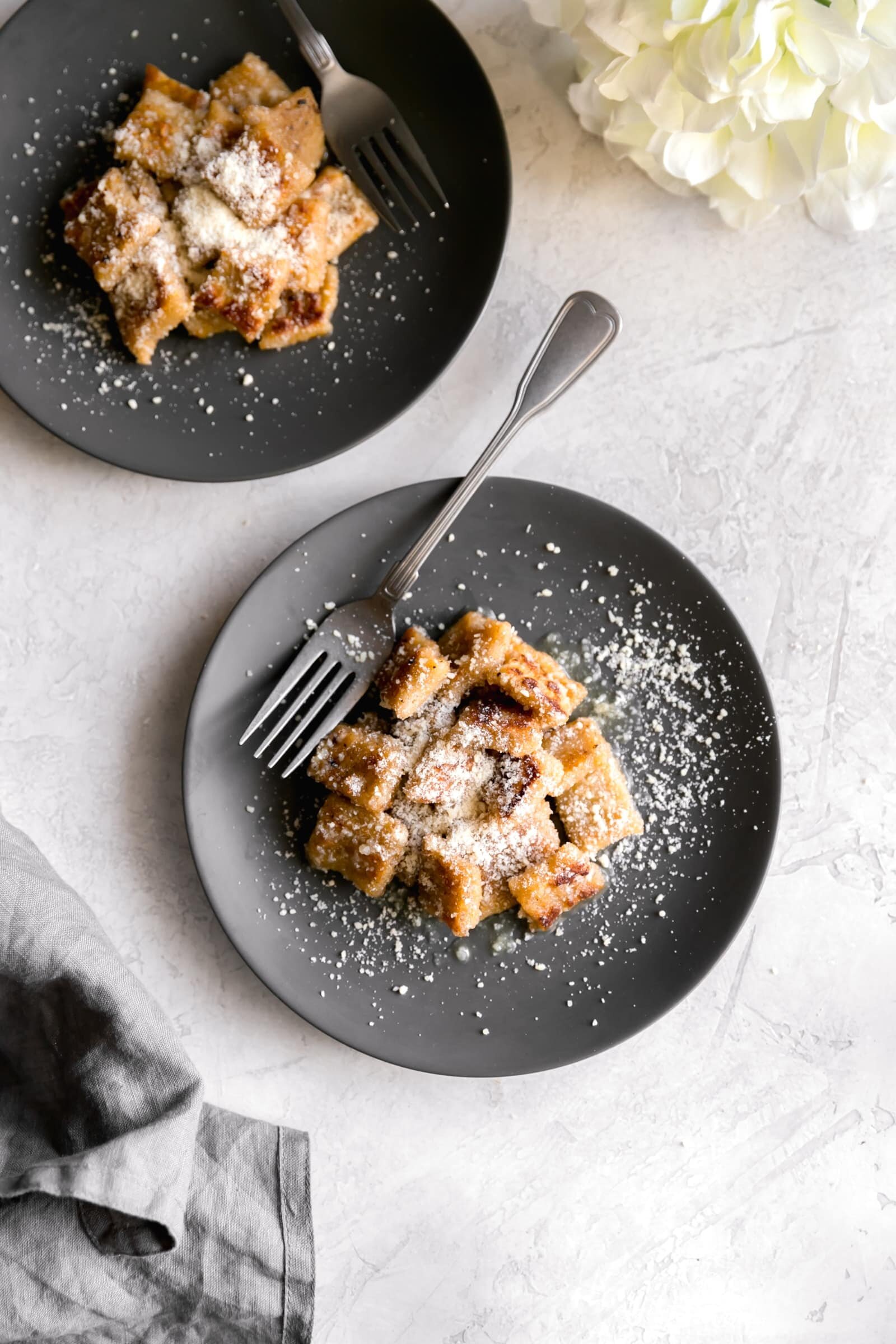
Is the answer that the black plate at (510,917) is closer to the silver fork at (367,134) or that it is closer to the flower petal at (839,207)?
the silver fork at (367,134)

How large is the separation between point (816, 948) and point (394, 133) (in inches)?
61.2

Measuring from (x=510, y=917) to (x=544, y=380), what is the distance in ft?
2.85

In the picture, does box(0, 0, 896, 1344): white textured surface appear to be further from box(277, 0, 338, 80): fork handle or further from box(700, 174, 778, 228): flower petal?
box(277, 0, 338, 80): fork handle

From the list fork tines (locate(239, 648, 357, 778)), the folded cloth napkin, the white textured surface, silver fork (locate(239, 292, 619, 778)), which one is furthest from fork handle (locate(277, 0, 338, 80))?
the folded cloth napkin

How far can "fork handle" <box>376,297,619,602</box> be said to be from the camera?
168 cm

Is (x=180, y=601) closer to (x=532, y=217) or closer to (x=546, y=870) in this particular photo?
(x=546, y=870)

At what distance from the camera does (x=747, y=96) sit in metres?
1.53

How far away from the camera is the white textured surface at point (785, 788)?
178 cm

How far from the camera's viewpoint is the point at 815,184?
1.72 m

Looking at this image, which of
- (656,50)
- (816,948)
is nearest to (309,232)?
(656,50)

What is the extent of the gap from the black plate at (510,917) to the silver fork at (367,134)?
477mm

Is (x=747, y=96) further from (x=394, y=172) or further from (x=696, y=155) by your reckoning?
(x=394, y=172)

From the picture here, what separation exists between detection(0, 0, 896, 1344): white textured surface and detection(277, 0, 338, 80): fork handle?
266 millimetres

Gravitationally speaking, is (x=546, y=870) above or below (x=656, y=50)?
below
